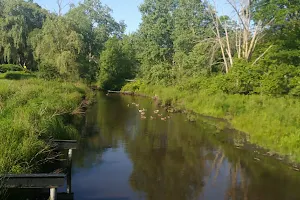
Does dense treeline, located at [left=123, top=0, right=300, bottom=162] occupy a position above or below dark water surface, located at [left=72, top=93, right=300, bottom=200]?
above

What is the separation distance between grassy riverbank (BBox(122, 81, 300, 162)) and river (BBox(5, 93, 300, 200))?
0.77 m

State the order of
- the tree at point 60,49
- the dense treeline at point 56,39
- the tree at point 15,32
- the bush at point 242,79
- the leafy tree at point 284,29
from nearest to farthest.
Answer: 1. the leafy tree at point 284,29
2. the bush at point 242,79
3. the tree at point 60,49
4. the dense treeline at point 56,39
5. the tree at point 15,32

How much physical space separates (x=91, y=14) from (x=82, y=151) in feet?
173

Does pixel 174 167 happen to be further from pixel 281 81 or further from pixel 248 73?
pixel 248 73

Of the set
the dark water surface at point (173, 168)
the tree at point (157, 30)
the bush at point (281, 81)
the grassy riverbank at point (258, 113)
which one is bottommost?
the dark water surface at point (173, 168)

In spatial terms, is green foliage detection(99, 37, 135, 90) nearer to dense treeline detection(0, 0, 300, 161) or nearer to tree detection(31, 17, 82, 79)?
dense treeline detection(0, 0, 300, 161)

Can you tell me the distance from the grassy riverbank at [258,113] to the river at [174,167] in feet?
2.52

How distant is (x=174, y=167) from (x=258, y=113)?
7602 millimetres

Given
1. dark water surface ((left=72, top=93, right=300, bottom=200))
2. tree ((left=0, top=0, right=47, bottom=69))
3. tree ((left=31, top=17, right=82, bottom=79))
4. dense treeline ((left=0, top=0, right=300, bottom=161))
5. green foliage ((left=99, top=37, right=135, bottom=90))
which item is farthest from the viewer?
green foliage ((left=99, top=37, right=135, bottom=90))

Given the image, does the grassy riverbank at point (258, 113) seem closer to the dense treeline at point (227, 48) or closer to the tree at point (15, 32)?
the dense treeline at point (227, 48)

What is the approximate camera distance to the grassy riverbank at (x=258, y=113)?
13125mm

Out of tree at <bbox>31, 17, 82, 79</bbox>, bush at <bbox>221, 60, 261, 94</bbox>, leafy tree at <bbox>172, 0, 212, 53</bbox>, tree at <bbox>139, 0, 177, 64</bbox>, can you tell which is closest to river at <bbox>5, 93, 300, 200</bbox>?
bush at <bbox>221, 60, 261, 94</bbox>

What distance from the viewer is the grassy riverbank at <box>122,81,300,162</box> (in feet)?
43.1

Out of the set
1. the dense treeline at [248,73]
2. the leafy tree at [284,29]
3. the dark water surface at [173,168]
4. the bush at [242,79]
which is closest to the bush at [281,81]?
the dense treeline at [248,73]
